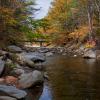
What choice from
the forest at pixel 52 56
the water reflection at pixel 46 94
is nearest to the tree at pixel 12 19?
the forest at pixel 52 56

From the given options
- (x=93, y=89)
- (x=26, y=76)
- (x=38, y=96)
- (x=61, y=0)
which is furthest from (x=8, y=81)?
(x=61, y=0)

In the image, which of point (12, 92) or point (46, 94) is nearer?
point (12, 92)

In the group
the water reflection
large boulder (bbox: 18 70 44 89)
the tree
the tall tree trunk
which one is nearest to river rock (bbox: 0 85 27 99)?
the water reflection

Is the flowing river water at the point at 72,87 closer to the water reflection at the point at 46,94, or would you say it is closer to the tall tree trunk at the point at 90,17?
the water reflection at the point at 46,94

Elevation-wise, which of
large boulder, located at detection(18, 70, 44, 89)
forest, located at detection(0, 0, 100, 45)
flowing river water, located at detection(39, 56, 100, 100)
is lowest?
flowing river water, located at detection(39, 56, 100, 100)

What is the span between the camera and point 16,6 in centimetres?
2955

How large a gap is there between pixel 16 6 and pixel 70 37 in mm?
25322

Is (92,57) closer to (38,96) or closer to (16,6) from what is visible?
(16,6)

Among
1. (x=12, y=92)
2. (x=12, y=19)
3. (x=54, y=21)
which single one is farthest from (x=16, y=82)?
(x=54, y=21)

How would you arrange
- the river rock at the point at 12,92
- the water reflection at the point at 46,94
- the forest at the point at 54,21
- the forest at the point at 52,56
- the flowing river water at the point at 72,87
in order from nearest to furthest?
the river rock at the point at 12,92, the water reflection at the point at 46,94, the flowing river water at the point at 72,87, the forest at the point at 52,56, the forest at the point at 54,21

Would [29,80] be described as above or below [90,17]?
below

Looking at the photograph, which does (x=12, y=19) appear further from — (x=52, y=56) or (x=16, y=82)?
(x=16, y=82)

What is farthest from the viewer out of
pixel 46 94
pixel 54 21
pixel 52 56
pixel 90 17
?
pixel 54 21

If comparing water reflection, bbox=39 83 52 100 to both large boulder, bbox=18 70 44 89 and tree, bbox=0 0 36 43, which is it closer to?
large boulder, bbox=18 70 44 89
